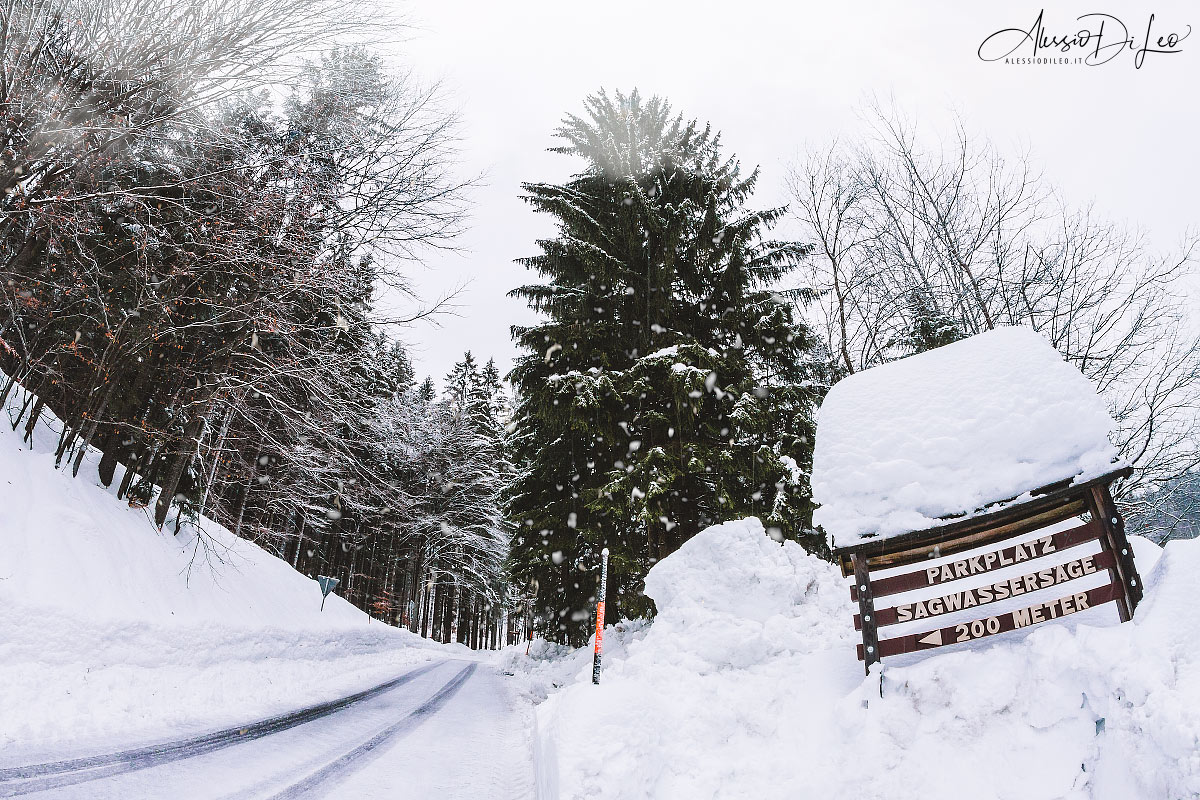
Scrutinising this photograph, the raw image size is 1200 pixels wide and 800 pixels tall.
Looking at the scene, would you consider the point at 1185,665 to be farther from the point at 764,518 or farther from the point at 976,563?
the point at 764,518

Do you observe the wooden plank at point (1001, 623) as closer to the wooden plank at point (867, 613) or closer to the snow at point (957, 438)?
the wooden plank at point (867, 613)

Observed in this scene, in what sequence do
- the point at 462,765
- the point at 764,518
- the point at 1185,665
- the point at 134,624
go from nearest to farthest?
the point at 1185,665, the point at 462,765, the point at 134,624, the point at 764,518

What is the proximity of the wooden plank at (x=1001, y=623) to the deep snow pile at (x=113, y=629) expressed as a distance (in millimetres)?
8103

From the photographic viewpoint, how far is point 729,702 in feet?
18.3

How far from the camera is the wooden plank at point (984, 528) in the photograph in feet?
13.9

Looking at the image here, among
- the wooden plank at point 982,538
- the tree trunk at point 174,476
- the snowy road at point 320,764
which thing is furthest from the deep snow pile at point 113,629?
A: the wooden plank at point 982,538

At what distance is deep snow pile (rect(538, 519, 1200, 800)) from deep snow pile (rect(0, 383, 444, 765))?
5.41 meters

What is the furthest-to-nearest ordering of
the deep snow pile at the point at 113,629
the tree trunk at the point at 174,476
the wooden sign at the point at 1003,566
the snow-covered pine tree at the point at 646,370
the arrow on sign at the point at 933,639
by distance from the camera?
the tree trunk at the point at 174,476
the snow-covered pine tree at the point at 646,370
the deep snow pile at the point at 113,629
the arrow on sign at the point at 933,639
the wooden sign at the point at 1003,566

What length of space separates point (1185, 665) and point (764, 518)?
21.9 feet

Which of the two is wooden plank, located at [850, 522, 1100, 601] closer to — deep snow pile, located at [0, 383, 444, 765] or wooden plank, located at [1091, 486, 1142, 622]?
wooden plank, located at [1091, 486, 1142, 622]

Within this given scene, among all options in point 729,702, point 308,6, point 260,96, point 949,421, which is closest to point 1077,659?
point 949,421

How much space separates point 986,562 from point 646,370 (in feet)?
22.3

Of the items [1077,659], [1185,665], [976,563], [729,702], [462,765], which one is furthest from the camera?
[462,765]

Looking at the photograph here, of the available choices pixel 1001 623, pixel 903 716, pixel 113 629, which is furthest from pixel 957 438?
pixel 113 629
